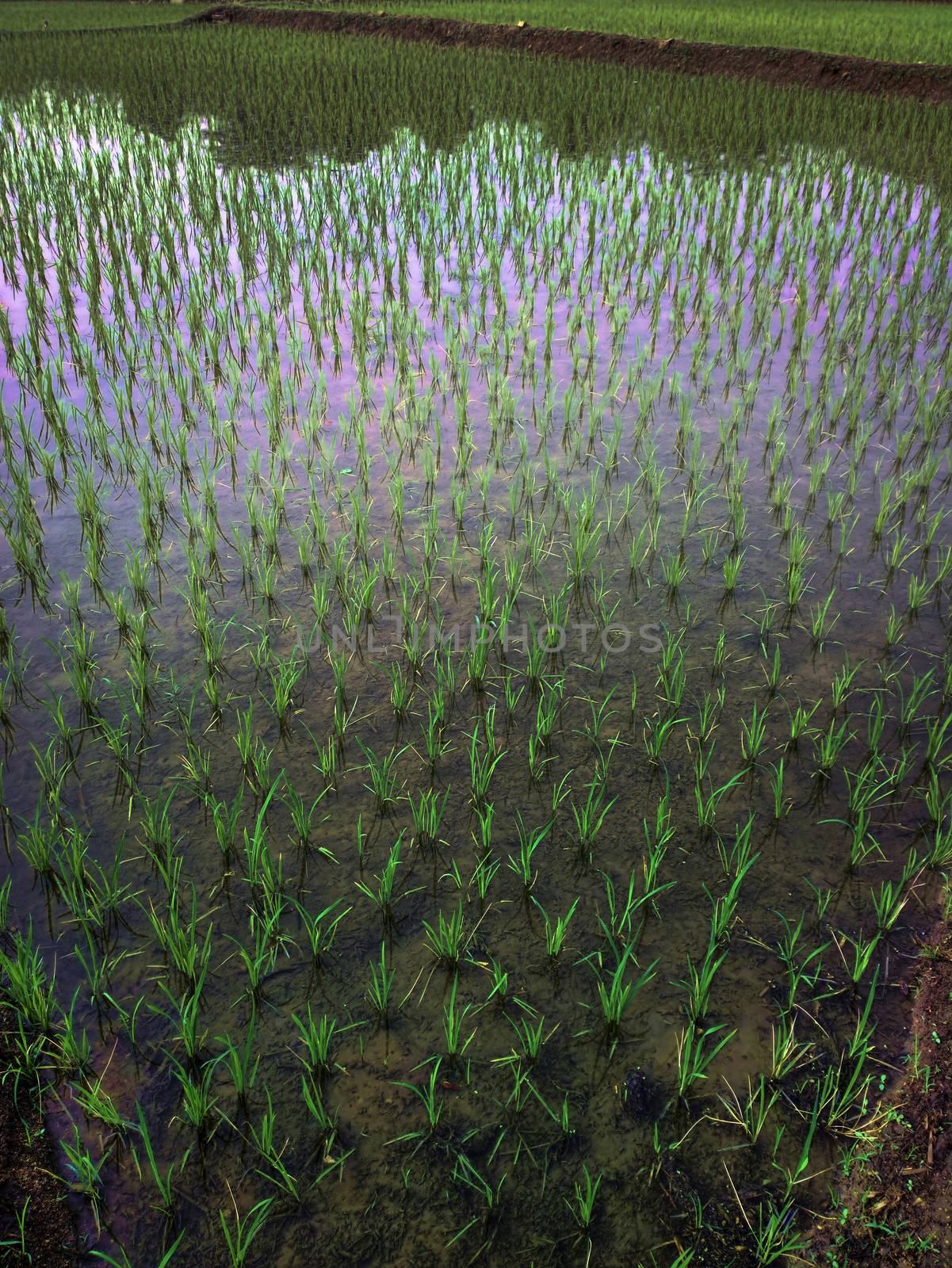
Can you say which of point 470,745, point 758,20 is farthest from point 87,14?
point 470,745

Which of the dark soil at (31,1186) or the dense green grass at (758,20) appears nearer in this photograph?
the dark soil at (31,1186)

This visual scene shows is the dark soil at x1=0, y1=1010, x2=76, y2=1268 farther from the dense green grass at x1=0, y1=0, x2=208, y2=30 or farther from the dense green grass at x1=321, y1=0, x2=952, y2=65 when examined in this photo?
the dense green grass at x1=0, y1=0, x2=208, y2=30

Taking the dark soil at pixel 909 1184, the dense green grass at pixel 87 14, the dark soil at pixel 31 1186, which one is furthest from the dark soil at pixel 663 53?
the dark soil at pixel 31 1186

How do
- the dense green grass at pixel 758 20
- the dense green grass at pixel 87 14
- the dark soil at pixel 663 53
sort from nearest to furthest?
1. the dark soil at pixel 663 53
2. the dense green grass at pixel 758 20
3. the dense green grass at pixel 87 14

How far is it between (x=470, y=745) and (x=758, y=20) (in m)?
14.8

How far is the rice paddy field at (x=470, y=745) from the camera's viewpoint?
1423 millimetres

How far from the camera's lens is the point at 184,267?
5195mm

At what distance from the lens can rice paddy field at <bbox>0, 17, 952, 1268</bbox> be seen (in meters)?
1.42

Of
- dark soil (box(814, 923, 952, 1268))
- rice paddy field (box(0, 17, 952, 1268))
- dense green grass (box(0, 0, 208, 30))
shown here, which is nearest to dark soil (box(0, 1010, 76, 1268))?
rice paddy field (box(0, 17, 952, 1268))

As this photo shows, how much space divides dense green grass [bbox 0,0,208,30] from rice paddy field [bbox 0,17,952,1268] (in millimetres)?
14652

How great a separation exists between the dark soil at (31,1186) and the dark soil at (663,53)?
11.2 metres

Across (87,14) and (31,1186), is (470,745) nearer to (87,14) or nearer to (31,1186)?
(31,1186)

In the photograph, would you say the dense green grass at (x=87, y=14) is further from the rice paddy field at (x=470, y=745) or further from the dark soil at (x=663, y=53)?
the rice paddy field at (x=470, y=745)

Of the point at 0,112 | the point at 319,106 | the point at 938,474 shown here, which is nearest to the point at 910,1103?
the point at 938,474
